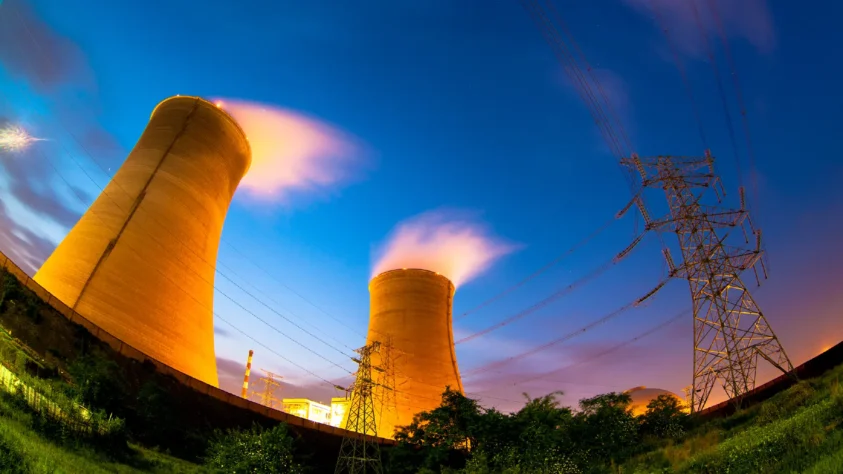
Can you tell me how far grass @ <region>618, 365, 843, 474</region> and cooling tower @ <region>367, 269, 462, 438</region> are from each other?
13.6 m

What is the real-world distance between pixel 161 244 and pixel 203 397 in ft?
18.3

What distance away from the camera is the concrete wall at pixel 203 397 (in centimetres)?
1370

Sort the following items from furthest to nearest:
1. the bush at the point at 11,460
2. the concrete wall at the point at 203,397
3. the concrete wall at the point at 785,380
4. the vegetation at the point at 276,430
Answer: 1. the concrete wall at the point at 785,380
2. the concrete wall at the point at 203,397
3. the vegetation at the point at 276,430
4. the bush at the point at 11,460

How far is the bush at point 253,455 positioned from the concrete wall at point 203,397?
230cm

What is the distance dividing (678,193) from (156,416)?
20868mm

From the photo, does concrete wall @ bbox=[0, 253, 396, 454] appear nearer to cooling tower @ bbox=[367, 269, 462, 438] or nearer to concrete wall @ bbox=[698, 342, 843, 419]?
cooling tower @ bbox=[367, 269, 462, 438]

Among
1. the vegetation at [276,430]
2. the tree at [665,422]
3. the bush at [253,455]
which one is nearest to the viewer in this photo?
the vegetation at [276,430]

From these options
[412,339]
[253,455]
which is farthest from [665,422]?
[253,455]

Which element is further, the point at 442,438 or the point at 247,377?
the point at 247,377

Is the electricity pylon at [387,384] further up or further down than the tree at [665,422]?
further up

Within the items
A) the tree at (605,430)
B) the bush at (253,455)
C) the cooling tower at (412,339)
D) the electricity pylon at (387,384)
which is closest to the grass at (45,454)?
the bush at (253,455)

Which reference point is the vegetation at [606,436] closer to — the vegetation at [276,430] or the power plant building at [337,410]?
the vegetation at [276,430]

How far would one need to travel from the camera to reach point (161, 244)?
56.0 ft

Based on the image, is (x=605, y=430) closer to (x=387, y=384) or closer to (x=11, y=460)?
(x=387, y=384)
